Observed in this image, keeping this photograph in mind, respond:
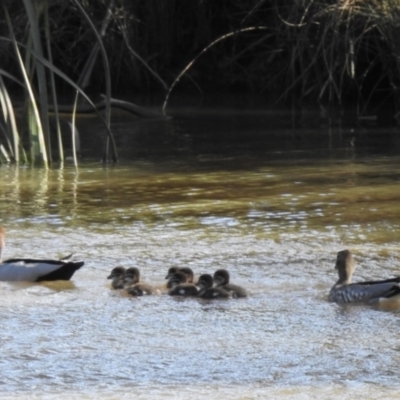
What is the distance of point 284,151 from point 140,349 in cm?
751

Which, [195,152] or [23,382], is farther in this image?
[195,152]

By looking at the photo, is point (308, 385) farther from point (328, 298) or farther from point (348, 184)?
point (348, 184)

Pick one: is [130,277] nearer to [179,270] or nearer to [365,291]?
[179,270]

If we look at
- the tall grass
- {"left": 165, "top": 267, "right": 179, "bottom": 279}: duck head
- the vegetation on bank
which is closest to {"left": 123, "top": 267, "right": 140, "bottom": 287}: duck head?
{"left": 165, "top": 267, "right": 179, "bottom": 279}: duck head

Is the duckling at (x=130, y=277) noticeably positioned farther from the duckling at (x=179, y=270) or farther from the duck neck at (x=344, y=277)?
the duck neck at (x=344, y=277)

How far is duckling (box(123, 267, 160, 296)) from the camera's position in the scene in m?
6.19

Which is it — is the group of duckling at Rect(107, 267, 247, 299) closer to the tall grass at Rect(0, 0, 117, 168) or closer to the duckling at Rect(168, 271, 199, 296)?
the duckling at Rect(168, 271, 199, 296)

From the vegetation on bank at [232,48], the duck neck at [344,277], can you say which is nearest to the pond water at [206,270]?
the duck neck at [344,277]

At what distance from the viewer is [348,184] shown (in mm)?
10008

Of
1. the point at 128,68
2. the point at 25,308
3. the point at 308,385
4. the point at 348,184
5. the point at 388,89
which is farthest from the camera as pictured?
the point at 128,68

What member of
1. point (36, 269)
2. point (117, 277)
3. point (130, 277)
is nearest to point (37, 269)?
point (36, 269)

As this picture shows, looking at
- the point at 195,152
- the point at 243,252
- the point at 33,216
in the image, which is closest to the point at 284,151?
the point at 195,152

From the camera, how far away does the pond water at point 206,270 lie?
4.84 meters

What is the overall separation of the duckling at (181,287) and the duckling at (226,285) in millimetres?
126
